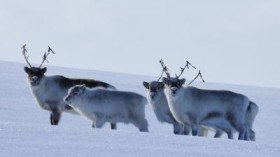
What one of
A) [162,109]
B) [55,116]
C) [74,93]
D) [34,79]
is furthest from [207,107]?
[34,79]

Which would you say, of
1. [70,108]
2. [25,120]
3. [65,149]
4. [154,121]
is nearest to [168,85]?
[70,108]

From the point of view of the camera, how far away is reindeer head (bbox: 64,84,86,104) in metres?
12.2

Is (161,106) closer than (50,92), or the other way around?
(161,106)

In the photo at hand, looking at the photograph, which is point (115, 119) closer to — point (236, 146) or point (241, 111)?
point (241, 111)

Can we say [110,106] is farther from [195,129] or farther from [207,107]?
[207,107]

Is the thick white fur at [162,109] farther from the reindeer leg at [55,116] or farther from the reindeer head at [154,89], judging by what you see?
the reindeer leg at [55,116]

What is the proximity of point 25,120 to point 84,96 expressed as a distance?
1.94m

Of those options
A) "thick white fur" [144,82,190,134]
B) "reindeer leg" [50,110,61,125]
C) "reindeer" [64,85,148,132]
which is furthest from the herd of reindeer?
"reindeer leg" [50,110,61,125]

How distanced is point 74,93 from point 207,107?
5.43 feet

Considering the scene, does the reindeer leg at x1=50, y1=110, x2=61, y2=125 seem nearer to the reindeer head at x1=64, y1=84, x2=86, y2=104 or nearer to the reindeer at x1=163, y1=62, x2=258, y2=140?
the reindeer head at x1=64, y1=84, x2=86, y2=104

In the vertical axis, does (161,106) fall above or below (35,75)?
below

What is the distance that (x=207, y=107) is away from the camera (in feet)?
39.2

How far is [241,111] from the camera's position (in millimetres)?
12094

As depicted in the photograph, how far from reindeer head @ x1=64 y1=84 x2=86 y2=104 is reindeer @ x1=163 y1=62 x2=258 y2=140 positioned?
3.54ft
